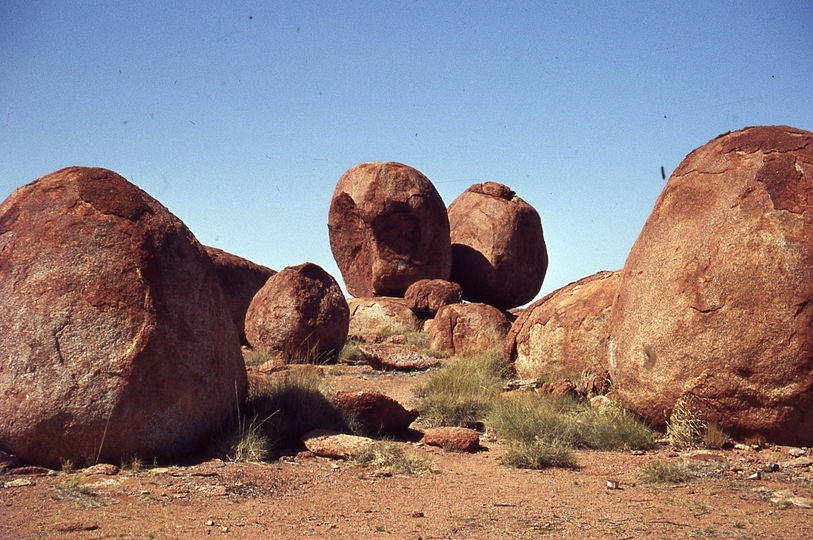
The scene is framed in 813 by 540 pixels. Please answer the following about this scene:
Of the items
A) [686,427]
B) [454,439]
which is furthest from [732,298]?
[454,439]

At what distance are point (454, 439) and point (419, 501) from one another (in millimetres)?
1700

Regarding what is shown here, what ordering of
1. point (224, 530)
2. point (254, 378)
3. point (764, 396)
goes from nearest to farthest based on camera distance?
point (224, 530) → point (764, 396) → point (254, 378)

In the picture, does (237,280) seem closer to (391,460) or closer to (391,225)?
(391,225)

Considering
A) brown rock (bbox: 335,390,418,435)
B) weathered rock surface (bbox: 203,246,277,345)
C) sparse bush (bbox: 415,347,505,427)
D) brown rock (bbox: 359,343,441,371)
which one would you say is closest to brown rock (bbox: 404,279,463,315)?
weathered rock surface (bbox: 203,246,277,345)

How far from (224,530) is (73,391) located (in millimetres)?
1595

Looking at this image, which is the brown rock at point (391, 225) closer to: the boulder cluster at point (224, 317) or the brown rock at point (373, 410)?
the boulder cluster at point (224, 317)

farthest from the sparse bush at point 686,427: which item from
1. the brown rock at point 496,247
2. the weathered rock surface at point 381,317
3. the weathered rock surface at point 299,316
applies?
the brown rock at point 496,247

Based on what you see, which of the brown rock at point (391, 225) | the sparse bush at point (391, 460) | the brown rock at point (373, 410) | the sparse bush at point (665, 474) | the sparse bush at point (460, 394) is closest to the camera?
the sparse bush at point (665, 474)

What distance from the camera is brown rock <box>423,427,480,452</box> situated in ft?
21.5

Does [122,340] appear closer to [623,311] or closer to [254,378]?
[254,378]

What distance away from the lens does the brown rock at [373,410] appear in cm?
689

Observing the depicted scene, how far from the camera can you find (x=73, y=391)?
5.15m

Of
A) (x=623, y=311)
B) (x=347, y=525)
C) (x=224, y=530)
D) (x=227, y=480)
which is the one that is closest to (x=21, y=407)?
(x=227, y=480)

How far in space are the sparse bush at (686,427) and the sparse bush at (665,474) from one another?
714mm
